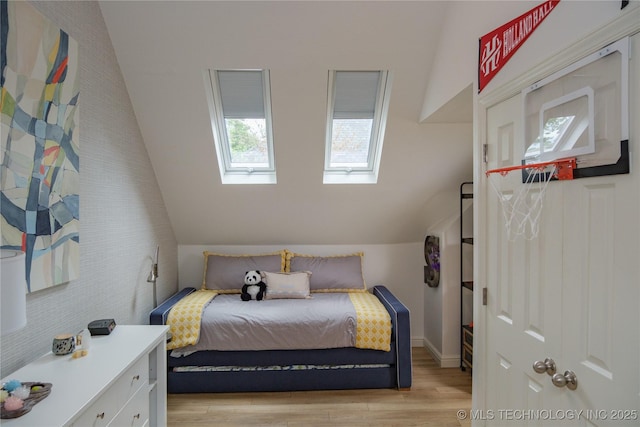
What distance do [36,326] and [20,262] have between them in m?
0.81

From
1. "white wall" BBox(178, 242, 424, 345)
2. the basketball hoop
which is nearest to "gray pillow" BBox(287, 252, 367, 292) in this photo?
"white wall" BBox(178, 242, 424, 345)

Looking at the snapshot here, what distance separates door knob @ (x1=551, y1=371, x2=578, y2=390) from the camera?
117 cm

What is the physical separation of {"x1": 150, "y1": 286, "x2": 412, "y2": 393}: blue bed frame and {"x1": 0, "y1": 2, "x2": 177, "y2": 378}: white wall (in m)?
0.50

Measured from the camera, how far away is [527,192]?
140 centimetres

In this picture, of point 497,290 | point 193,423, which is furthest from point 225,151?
point 497,290

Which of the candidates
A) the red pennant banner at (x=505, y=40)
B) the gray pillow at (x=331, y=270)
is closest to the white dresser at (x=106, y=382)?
the gray pillow at (x=331, y=270)

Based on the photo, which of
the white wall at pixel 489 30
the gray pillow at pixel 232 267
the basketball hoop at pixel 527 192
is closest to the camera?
the white wall at pixel 489 30

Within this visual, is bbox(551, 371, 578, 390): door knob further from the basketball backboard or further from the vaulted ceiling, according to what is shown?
the vaulted ceiling

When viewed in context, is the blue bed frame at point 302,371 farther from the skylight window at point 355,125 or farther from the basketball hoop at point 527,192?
the basketball hoop at point 527,192

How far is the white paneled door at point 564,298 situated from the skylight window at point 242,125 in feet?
6.37

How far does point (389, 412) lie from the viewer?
2543 millimetres

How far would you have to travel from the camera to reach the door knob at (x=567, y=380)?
45.9 inches

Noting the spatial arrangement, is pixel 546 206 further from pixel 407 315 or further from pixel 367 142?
pixel 367 142

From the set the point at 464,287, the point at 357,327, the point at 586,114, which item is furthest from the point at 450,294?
the point at 586,114
